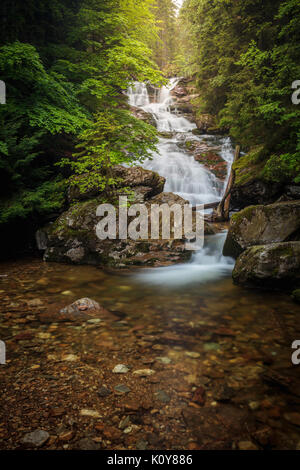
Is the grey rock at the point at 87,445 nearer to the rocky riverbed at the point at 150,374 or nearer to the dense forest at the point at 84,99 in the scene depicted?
the rocky riverbed at the point at 150,374

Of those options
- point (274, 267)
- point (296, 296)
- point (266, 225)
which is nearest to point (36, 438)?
point (296, 296)

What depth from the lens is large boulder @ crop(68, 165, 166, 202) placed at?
7.20 metres

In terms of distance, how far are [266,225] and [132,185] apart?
4225mm

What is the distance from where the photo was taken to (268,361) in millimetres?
2205

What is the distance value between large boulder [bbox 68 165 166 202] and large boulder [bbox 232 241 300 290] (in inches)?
160

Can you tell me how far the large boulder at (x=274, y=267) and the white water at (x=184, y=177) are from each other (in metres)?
1.16

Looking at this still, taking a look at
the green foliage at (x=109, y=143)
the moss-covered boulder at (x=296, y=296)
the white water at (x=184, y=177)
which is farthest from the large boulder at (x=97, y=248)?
the moss-covered boulder at (x=296, y=296)

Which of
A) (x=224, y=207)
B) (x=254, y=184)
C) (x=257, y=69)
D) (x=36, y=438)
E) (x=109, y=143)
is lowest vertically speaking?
(x=36, y=438)

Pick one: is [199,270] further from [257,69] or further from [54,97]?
[257,69]

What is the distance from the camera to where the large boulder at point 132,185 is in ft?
23.6

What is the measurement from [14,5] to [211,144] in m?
12.1

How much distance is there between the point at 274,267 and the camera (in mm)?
4023

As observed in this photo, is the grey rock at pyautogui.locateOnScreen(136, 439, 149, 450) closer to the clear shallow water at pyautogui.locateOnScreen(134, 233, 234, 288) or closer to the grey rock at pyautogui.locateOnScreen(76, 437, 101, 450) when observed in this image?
the grey rock at pyautogui.locateOnScreen(76, 437, 101, 450)

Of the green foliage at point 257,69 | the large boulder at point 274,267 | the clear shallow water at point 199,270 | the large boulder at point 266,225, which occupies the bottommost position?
the clear shallow water at point 199,270
